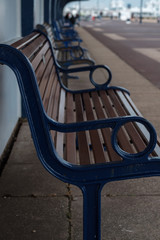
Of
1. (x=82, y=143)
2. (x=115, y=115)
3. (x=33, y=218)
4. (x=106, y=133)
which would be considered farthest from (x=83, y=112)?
(x=33, y=218)

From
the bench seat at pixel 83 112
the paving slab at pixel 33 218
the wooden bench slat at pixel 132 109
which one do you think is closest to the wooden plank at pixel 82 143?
the bench seat at pixel 83 112

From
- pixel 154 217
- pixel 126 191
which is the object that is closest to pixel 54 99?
pixel 126 191

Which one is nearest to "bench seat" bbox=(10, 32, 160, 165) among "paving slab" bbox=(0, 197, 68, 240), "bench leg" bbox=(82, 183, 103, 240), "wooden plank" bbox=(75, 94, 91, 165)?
"wooden plank" bbox=(75, 94, 91, 165)

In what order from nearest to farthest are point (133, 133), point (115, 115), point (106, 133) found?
1. point (133, 133)
2. point (106, 133)
3. point (115, 115)

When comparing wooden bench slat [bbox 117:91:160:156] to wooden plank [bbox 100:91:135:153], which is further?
wooden plank [bbox 100:91:135:153]

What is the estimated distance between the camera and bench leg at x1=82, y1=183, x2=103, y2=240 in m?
2.35

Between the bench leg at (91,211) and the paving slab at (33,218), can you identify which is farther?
the paving slab at (33,218)

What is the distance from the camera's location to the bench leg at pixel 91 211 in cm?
235

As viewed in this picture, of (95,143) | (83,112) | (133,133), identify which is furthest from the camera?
(83,112)

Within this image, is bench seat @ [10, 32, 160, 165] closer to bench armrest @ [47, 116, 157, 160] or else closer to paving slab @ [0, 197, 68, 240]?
bench armrest @ [47, 116, 157, 160]

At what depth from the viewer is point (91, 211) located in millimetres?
2359

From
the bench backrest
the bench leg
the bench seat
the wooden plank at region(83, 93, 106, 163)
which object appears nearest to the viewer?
the bench backrest

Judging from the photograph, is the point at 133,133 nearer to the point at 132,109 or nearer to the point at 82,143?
the point at 82,143

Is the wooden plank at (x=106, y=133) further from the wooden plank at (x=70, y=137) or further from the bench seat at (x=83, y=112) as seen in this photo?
the wooden plank at (x=70, y=137)
